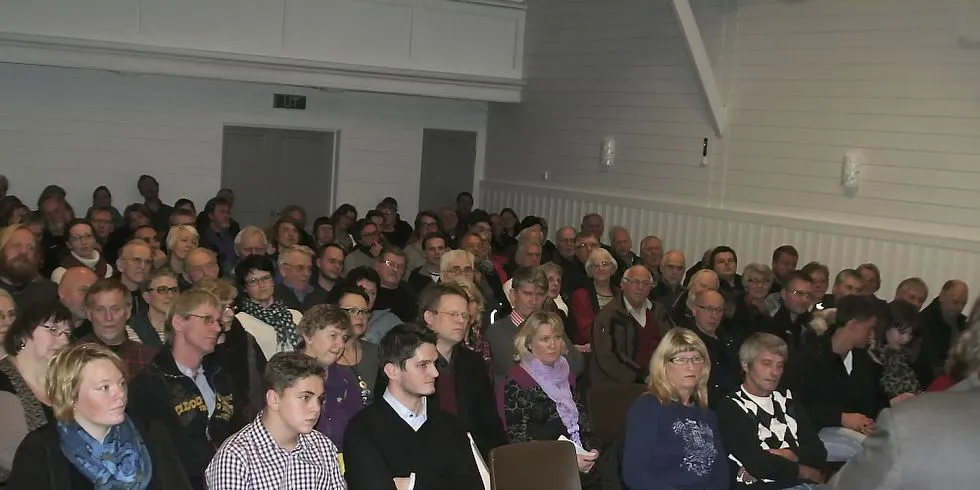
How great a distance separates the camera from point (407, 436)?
411 cm

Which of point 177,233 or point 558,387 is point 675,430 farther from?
point 177,233

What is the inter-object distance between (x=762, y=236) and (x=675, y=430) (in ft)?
18.9

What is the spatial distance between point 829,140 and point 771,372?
5045 millimetres

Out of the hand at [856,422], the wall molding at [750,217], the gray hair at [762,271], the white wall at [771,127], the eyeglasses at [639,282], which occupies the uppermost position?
the white wall at [771,127]

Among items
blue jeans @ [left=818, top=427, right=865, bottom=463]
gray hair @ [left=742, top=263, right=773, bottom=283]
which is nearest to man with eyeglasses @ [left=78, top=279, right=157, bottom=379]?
blue jeans @ [left=818, top=427, right=865, bottom=463]

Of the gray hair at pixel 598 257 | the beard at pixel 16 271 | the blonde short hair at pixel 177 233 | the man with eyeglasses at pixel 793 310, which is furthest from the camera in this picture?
the gray hair at pixel 598 257

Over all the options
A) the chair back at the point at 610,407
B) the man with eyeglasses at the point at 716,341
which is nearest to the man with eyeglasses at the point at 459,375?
the chair back at the point at 610,407

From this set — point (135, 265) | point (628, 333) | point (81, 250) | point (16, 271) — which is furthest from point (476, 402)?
point (81, 250)

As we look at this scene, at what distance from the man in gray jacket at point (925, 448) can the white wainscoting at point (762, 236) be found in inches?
265

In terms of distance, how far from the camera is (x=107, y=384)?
3527mm

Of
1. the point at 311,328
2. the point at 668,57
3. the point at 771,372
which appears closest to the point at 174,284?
the point at 311,328

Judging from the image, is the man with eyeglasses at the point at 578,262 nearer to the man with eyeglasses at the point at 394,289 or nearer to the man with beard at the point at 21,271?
the man with eyeglasses at the point at 394,289

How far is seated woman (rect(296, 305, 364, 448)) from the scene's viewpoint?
4.66 meters

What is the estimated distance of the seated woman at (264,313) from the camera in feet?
18.0
